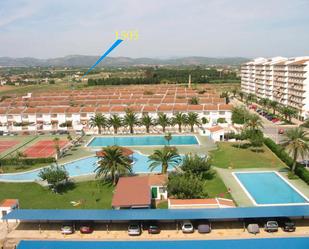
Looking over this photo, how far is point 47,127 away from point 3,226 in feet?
132

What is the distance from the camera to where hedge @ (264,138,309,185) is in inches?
1329

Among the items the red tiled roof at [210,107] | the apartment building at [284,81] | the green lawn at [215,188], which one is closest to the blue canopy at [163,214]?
the green lawn at [215,188]

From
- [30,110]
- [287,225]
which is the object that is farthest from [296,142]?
[30,110]

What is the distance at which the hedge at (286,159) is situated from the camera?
3376cm

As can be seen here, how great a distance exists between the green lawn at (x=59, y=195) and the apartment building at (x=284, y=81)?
48.5m

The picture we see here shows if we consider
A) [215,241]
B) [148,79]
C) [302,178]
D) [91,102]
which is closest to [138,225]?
[215,241]

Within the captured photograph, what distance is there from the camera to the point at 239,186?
32812mm

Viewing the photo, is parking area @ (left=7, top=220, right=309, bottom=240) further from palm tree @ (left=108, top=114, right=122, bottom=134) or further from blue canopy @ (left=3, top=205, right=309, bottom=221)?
palm tree @ (left=108, top=114, right=122, bottom=134)

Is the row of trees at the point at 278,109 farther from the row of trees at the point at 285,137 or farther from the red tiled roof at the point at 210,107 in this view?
the red tiled roof at the point at 210,107

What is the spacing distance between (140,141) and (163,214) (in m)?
29.4

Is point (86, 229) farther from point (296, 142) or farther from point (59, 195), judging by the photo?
point (296, 142)

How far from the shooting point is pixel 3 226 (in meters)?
25.7

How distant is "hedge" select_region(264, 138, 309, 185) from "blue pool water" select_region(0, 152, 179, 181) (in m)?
14.6

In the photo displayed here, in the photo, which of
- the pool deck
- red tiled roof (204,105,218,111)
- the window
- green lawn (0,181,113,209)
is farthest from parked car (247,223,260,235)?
red tiled roof (204,105,218,111)
